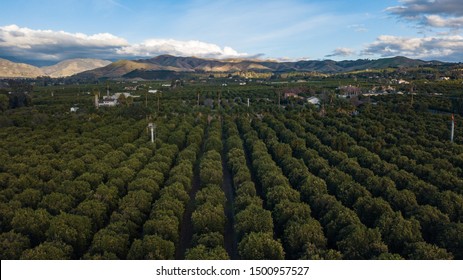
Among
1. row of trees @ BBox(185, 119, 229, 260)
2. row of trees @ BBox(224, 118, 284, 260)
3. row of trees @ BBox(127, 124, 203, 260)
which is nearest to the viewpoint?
row of trees @ BBox(185, 119, 229, 260)

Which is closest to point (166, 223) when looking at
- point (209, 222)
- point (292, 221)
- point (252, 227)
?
point (209, 222)

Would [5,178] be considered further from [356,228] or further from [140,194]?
[356,228]

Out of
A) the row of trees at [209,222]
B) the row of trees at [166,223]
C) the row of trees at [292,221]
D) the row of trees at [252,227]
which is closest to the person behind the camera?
the row of trees at [209,222]

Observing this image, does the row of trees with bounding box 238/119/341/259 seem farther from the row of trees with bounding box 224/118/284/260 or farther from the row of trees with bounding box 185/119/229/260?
the row of trees with bounding box 185/119/229/260

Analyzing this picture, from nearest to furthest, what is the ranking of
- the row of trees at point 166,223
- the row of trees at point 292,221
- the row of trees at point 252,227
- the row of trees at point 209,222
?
the row of trees at point 209,222
the row of trees at point 252,227
the row of trees at point 166,223
the row of trees at point 292,221

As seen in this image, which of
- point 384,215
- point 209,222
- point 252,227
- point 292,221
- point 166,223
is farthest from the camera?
point 209,222

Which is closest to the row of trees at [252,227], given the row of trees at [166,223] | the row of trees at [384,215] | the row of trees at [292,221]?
the row of trees at [292,221]

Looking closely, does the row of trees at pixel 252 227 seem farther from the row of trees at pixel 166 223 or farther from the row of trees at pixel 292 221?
the row of trees at pixel 166 223

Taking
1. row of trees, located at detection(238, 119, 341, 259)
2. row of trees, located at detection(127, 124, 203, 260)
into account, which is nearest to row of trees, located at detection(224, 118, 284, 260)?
row of trees, located at detection(238, 119, 341, 259)

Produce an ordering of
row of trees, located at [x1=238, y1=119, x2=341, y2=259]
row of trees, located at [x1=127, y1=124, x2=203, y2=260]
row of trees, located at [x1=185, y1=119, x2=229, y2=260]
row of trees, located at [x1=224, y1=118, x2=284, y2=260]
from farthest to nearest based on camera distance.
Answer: row of trees, located at [x1=238, y1=119, x2=341, y2=259]
row of trees, located at [x1=127, y1=124, x2=203, y2=260]
row of trees, located at [x1=224, y1=118, x2=284, y2=260]
row of trees, located at [x1=185, y1=119, x2=229, y2=260]

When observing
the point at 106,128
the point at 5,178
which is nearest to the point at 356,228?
the point at 5,178

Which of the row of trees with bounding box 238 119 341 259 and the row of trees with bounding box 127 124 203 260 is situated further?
the row of trees with bounding box 238 119 341 259

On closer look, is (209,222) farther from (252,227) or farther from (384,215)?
(384,215)
